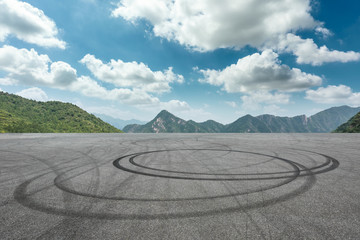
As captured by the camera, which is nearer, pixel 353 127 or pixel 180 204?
pixel 180 204

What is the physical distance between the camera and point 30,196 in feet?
17.0

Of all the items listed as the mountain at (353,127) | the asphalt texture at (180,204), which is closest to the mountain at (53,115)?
the asphalt texture at (180,204)

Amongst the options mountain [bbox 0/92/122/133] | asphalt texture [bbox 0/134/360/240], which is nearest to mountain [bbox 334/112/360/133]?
asphalt texture [bbox 0/134/360/240]

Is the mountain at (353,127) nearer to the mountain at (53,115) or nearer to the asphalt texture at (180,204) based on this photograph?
the asphalt texture at (180,204)

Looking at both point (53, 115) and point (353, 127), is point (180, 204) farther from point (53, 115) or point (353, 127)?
point (53, 115)

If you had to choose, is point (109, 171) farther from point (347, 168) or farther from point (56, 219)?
point (347, 168)

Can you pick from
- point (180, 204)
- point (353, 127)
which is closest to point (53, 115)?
point (180, 204)

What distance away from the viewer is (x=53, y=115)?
12544cm

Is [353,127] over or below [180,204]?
over

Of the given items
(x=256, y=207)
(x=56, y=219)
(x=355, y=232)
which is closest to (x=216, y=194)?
(x=256, y=207)

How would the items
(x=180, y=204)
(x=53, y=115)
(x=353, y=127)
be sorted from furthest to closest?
(x=53, y=115) → (x=353, y=127) → (x=180, y=204)

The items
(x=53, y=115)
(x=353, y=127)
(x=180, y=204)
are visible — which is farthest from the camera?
(x=53, y=115)

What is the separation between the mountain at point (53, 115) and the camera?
4132 inches

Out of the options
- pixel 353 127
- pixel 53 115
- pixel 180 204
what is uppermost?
pixel 53 115
